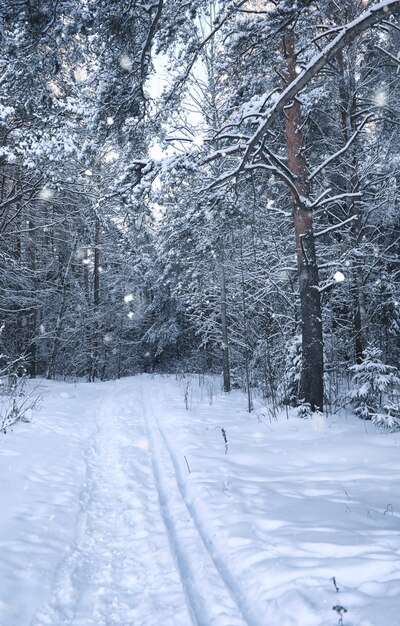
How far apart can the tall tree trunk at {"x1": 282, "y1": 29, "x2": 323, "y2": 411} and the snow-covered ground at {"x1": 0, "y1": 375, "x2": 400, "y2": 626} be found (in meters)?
0.84

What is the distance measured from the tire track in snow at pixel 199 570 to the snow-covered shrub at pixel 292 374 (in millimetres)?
4289

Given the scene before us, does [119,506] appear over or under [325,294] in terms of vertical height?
under

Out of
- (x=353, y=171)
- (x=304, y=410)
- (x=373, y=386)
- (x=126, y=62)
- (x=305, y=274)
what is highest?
(x=353, y=171)

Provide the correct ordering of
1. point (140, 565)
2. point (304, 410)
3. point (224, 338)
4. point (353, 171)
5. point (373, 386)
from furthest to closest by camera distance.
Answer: point (224, 338) → point (353, 171) → point (373, 386) → point (304, 410) → point (140, 565)

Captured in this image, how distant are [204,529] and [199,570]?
0.69 meters

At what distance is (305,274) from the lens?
7.85m

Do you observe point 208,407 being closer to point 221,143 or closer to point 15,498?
point 15,498

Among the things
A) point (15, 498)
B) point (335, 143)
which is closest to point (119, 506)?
point (15, 498)

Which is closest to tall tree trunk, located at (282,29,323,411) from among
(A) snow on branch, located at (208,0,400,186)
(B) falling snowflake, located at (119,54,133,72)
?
(B) falling snowflake, located at (119,54,133,72)

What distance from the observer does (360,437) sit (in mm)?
6258

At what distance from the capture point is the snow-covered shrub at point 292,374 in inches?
338

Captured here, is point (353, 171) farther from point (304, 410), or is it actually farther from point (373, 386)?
point (304, 410)

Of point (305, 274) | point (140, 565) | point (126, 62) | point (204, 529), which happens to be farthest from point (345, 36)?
point (140, 565)

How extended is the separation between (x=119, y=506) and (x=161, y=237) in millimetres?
8526
